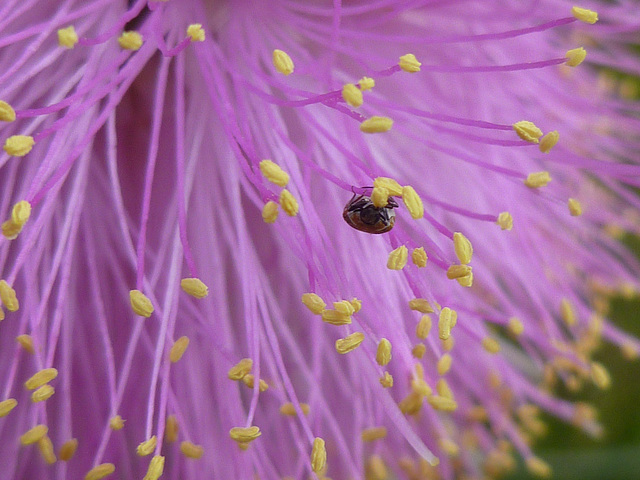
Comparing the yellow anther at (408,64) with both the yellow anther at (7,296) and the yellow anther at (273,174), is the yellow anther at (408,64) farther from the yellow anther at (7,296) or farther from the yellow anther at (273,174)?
the yellow anther at (7,296)

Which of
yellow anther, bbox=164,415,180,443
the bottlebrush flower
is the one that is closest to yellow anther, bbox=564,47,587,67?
the bottlebrush flower

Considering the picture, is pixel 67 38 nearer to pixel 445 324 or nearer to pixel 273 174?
pixel 273 174

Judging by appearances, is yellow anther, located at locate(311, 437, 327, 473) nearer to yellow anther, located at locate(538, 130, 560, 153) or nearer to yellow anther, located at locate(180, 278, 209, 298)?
yellow anther, located at locate(180, 278, 209, 298)

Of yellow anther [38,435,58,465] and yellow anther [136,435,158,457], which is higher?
yellow anther [38,435,58,465]

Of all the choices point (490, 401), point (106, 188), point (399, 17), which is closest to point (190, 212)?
point (106, 188)

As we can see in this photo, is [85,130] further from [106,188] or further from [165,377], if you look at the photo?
[165,377]

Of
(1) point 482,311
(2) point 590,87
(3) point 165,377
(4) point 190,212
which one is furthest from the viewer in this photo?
(2) point 590,87
